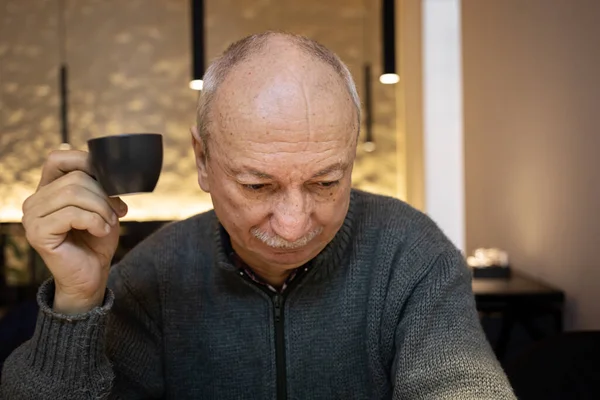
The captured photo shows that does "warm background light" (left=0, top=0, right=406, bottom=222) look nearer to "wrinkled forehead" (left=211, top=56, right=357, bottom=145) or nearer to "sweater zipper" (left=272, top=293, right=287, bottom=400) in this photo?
"sweater zipper" (left=272, top=293, right=287, bottom=400)

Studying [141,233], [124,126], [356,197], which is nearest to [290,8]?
[124,126]

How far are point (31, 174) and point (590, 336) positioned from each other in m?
5.63

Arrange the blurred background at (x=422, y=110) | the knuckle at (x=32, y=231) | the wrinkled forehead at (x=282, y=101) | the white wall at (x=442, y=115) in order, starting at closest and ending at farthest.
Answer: the wrinkled forehead at (x=282, y=101)
the knuckle at (x=32, y=231)
the blurred background at (x=422, y=110)
the white wall at (x=442, y=115)

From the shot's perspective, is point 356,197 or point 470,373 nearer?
point 470,373

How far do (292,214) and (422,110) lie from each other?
4.57m

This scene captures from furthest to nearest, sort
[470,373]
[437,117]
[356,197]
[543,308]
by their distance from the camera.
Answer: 1. [437,117]
2. [543,308]
3. [356,197]
4. [470,373]

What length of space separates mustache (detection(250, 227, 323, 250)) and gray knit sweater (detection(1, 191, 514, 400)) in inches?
7.5

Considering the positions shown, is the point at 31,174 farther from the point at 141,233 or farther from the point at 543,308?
the point at 543,308

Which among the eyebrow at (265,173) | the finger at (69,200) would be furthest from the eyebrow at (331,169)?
the finger at (69,200)

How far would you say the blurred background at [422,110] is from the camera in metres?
2.75

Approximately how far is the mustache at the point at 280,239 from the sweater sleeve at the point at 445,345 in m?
0.23

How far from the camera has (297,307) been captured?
1.27 m

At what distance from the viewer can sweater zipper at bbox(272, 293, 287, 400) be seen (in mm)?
1263

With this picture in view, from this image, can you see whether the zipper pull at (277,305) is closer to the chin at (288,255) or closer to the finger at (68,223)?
the chin at (288,255)
